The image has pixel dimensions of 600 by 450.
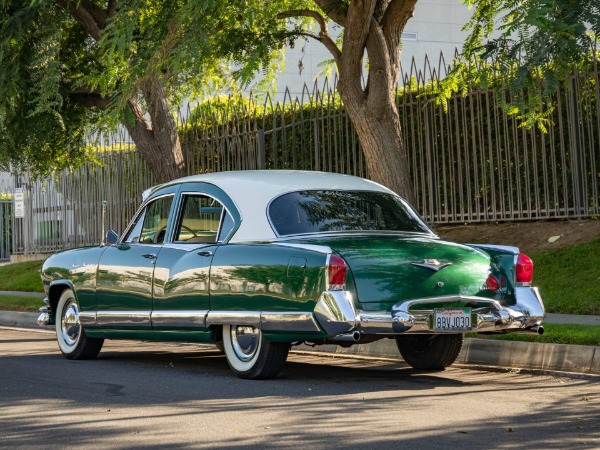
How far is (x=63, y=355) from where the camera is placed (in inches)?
476

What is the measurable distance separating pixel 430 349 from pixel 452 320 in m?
1.46

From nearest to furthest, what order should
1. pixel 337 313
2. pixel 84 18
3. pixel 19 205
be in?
pixel 337 313, pixel 84 18, pixel 19 205

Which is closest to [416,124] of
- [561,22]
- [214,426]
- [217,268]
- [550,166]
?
[550,166]

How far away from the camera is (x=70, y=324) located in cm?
1185

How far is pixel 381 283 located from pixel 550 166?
9.05 meters

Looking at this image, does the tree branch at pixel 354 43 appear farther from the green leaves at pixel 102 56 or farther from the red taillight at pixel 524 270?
the red taillight at pixel 524 270

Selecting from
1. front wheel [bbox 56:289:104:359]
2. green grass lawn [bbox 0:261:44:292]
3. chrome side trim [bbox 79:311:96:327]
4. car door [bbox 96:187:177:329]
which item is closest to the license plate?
car door [bbox 96:187:177:329]

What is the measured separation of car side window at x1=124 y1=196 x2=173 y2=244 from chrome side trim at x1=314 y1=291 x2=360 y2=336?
257 centimetres

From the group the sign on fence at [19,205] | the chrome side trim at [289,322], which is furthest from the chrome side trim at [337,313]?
the sign on fence at [19,205]

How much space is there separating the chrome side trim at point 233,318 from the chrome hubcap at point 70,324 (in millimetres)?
2488

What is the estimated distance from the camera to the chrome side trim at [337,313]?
8.55 metres

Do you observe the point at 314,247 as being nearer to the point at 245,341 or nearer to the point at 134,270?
the point at 245,341

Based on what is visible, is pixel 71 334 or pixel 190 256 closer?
pixel 190 256

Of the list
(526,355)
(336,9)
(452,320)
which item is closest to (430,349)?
(526,355)
